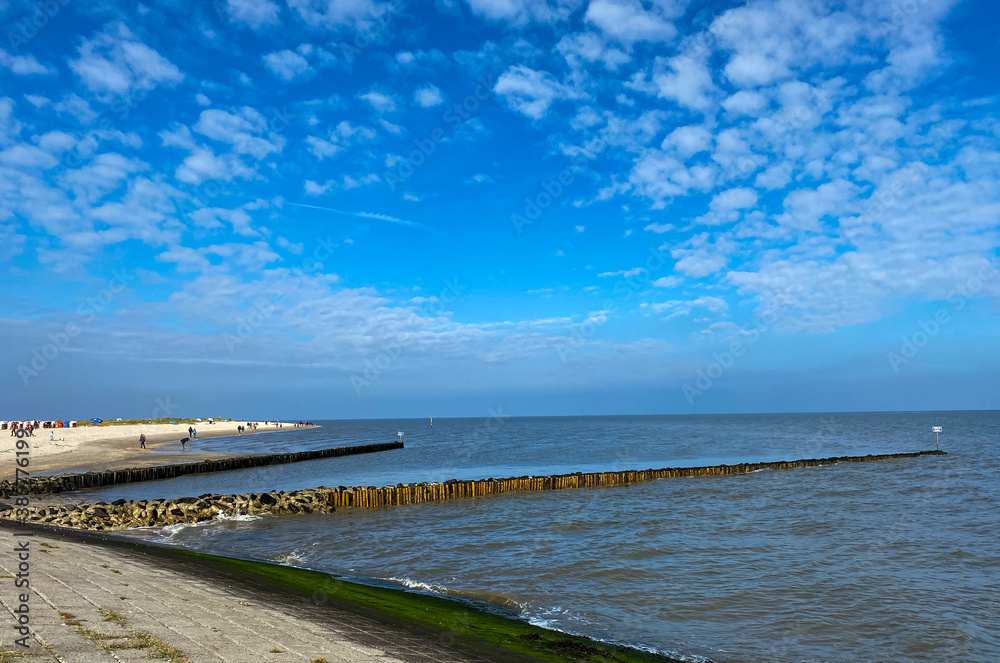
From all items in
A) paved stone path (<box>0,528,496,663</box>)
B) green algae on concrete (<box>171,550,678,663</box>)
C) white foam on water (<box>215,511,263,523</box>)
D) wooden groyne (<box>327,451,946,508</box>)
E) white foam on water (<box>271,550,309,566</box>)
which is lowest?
wooden groyne (<box>327,451,946,508</box>)

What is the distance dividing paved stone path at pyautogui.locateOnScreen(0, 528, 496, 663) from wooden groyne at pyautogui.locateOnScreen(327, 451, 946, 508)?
58.2ft

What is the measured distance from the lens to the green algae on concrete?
32.7ft

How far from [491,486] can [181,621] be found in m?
28.0

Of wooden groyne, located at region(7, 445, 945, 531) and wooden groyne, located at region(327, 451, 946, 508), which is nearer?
wooden groyne, located at region(7, 445, 945, 531)

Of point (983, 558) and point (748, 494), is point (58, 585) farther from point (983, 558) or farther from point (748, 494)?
point (748, 494)

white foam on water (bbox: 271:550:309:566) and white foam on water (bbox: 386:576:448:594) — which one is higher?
white foam on water (bbox: 386:576:448:594)

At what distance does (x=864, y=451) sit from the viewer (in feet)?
238

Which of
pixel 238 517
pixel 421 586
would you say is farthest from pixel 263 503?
pixel 421 586

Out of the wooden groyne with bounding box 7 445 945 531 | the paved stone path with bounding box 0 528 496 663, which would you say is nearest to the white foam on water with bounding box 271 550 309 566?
the paved stone path with bounding box 0 528 496 663

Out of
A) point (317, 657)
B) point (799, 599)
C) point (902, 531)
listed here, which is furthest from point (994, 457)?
point (317, 657)

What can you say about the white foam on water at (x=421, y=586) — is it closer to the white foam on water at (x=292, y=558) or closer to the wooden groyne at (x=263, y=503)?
the white foam on water at (x=292, y=558)

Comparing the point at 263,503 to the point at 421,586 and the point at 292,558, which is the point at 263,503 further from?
the point at 421,586

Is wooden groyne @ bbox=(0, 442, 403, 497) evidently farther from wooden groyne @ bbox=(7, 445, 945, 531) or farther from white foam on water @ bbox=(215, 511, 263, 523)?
white foam on water @ bbox=(215, 511, 263, 523)

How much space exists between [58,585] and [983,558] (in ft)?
82.4
